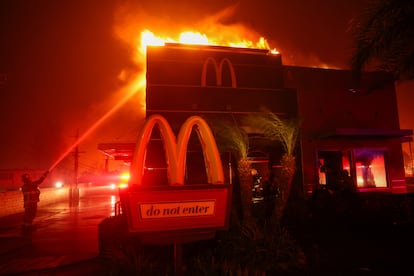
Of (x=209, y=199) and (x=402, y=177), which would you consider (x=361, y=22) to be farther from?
(x=402, y=177)

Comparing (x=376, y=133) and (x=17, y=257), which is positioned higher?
(x=376, y=133)

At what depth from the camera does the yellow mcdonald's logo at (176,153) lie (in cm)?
458

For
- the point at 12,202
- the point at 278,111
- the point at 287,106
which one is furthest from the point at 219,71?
the point at 12,202

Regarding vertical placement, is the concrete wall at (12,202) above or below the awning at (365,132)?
below

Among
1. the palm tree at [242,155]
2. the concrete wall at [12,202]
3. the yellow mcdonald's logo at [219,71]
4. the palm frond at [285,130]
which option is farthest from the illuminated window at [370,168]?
the concrete wall at [12,202]

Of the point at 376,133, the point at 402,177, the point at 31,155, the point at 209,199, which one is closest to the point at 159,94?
the point at 209,199

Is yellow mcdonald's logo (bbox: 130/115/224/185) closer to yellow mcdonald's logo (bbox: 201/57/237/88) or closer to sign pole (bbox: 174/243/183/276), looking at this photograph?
sign pole (bbox: 174/243/183/276)

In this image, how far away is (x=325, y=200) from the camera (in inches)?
385

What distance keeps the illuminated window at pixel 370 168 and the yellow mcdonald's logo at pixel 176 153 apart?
36.2ft

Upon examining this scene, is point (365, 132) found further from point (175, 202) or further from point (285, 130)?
point (175, 202)

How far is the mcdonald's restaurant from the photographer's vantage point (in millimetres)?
12094

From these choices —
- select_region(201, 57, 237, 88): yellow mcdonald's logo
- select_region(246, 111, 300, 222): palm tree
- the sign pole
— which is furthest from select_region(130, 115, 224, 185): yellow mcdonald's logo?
select_region(201, 57, 237, 88): yellow mcdonald's logo

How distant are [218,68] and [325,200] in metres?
7.04

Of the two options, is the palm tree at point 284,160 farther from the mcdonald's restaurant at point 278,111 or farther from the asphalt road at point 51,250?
the asphalt road at point 51,250
